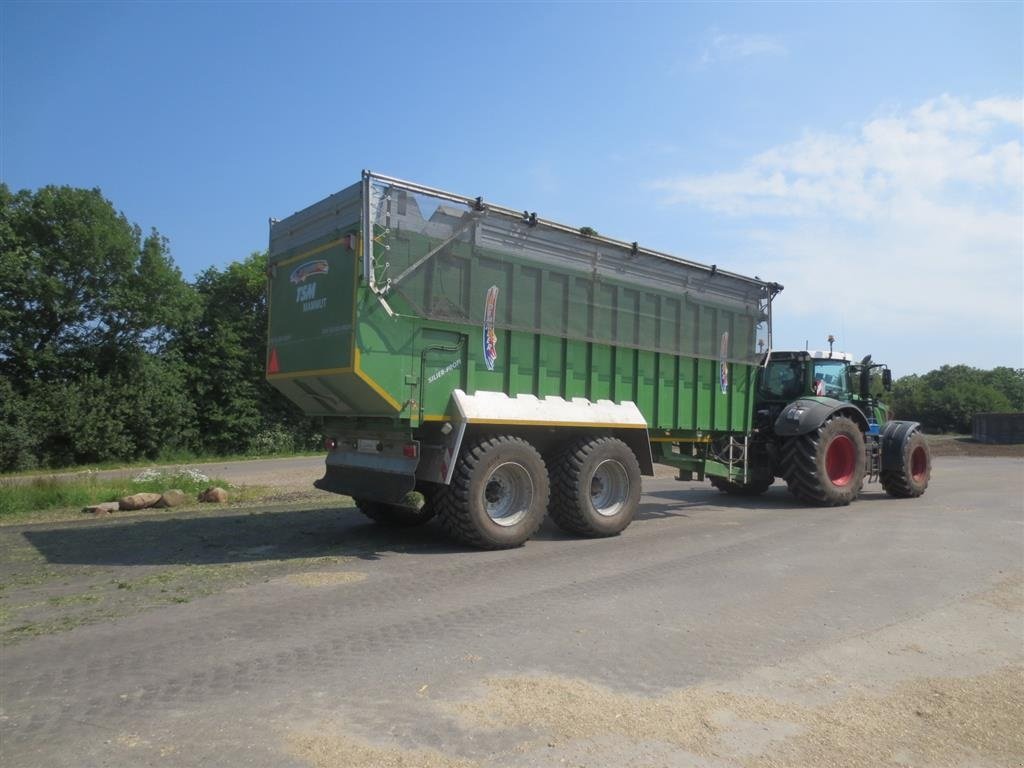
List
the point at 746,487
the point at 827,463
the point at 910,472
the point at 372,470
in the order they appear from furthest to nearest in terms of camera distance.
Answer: the point at 746,487, the point at 910,472, the point at 827,463, the point at 372,470

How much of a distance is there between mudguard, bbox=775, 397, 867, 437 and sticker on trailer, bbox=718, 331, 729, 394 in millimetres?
1640

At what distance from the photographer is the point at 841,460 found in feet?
43.5

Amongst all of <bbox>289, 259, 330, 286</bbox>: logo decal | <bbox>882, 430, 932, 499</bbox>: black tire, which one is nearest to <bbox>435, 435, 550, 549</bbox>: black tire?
<bbox>289, 259, 330, 286</bbox>: logo decal

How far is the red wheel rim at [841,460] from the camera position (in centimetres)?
1309

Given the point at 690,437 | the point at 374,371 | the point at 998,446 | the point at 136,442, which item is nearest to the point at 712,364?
the point at 690,437

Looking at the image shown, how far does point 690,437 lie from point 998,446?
32.8 metres

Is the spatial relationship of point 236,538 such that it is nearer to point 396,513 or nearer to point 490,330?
point 396,513

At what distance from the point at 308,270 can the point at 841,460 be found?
999 cm

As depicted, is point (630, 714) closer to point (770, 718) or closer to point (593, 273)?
point (770, 718)


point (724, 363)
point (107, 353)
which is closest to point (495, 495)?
point (724, 363)

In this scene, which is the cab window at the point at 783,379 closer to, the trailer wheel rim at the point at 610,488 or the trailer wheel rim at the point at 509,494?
the trailer wheel rim at the point at 610,488

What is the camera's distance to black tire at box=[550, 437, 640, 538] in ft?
29.8

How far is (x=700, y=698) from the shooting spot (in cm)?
411

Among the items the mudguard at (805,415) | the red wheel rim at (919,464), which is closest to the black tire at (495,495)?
the mudguard at (805,415)
